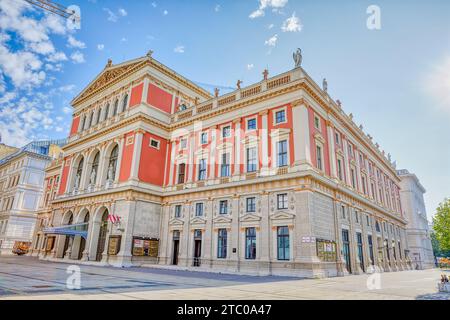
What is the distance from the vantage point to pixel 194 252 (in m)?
28.3

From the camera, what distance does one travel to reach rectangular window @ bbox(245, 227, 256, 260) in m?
24.0

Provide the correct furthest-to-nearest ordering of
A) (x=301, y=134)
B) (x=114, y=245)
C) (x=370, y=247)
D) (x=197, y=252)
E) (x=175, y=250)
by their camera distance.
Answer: (x=370, y=247), (x=175, y=250), (x=114, y=245), (x=197, y=252), (x=301, y=134)

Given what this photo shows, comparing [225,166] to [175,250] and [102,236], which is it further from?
[102,236]

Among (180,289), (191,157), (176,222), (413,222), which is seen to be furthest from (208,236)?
(413,222)

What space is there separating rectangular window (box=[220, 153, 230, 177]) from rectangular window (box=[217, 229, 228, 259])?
535 centimetres

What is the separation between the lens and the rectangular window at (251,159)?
26522mm

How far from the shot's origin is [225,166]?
28.6 m

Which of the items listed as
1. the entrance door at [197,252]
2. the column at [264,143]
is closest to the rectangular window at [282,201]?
the column at [264,143]

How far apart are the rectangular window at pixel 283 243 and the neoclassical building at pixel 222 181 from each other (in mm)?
90

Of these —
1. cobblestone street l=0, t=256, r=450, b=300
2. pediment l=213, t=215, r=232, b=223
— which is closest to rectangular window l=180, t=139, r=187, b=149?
pediment l=213, t=215, r=232, b=223

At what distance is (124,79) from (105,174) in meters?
12.1

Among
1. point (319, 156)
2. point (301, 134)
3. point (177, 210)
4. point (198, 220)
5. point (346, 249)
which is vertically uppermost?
point (301, 134)

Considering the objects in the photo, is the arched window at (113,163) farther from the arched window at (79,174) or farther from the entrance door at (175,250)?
the entrance door at (175,250)

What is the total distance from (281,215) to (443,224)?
38.9 metres
